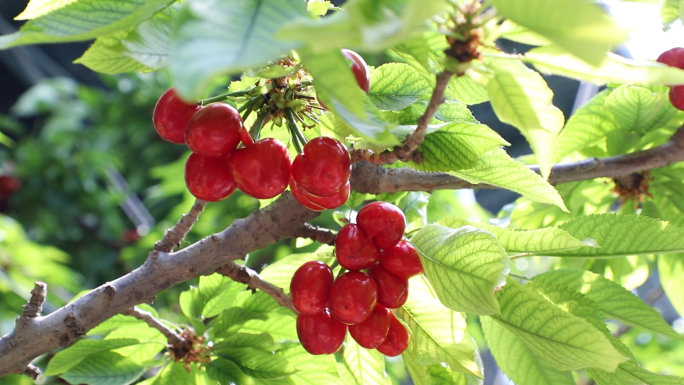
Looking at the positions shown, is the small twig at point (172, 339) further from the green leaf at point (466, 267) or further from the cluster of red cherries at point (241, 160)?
the green leaf at point (466, 267)

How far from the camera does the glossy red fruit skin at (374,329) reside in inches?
24.8

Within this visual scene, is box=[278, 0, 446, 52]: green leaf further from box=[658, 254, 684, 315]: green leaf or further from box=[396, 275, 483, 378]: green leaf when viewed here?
box=[658, 254, 684, 315]: green leaf

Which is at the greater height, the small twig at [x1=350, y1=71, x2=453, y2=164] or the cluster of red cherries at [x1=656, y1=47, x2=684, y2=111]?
the small twig at [x1=350, y1=71, x2=453, y2=164]

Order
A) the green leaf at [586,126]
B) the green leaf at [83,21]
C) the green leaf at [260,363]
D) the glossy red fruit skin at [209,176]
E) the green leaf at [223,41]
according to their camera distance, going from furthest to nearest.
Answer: the green leaf at [586,126] < the green leaf at [260,363] < the glossy red fruit skin at [209,176] < the green leaf at [83,21] < the green leaf at [223,41]

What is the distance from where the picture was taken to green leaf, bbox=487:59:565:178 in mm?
418

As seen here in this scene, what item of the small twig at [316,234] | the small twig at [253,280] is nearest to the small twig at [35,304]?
the small twig at [253,280]

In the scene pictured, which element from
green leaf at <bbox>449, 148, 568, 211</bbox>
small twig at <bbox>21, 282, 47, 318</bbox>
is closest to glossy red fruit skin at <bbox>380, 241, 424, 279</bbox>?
green leaf at <bbox>449, 148, 568, 211</bbox>

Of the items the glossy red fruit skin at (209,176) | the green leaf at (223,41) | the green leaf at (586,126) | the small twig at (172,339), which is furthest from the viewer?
the green leaf at (586,126)

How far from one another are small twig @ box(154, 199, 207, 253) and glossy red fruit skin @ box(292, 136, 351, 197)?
0.23 metres

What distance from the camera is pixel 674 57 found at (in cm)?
84

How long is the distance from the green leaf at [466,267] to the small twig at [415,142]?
85 mm

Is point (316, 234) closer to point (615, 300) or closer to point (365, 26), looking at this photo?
point (615, 300)

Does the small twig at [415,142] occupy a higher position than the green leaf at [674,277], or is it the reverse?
the small twig at [415,142]

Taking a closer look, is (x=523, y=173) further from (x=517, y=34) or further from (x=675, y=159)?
(x=675, y=159)
